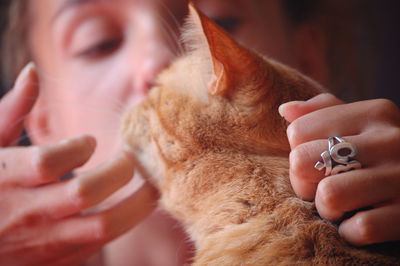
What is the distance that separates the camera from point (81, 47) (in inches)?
26.3

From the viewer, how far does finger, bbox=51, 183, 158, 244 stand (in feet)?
1.86

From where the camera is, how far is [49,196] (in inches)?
21.1

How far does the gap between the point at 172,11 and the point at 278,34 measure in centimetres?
28

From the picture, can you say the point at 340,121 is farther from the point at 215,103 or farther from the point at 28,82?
the point at 28,82

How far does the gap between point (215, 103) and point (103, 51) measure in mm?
263

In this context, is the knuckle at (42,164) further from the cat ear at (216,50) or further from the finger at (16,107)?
the cat ear at (216,50)

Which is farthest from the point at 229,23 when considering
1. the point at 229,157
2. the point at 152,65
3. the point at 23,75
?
the point at 23,75

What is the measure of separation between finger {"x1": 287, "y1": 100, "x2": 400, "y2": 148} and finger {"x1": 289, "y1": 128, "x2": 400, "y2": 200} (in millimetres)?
12

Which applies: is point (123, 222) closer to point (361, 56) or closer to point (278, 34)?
point (278, 34)

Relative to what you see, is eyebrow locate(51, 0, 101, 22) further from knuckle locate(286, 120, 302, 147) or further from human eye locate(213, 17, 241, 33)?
knuckle locate(286, 120, 302, 147)

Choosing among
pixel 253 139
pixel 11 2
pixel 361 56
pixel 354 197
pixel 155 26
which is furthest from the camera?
pixel 361 56

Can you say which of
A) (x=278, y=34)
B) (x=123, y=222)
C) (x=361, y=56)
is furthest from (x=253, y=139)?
(x=361, y=56)

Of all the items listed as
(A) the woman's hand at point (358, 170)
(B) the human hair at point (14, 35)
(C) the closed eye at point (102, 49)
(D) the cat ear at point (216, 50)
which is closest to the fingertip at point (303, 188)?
(A) the woman's hand at point (358, 170)

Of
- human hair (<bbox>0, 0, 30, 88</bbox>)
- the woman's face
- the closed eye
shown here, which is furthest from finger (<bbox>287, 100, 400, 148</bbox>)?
human hair (<bbox>0, 0, 30, 88</bbox>)
